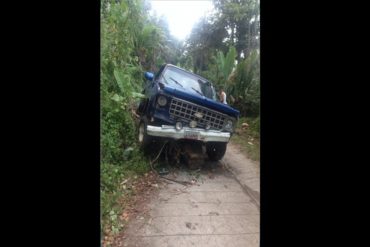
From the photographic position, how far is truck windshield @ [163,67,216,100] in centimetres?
468

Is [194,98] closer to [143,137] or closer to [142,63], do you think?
[143,137]

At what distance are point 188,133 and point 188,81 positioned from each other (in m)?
1.27

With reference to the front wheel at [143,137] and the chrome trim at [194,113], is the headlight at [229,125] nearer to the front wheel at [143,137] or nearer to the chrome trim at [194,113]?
the chrome trim at [194,113]

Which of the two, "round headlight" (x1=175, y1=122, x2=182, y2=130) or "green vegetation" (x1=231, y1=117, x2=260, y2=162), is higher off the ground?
"round headlight" (x1=175, y1=122, x2=182, y2=130)

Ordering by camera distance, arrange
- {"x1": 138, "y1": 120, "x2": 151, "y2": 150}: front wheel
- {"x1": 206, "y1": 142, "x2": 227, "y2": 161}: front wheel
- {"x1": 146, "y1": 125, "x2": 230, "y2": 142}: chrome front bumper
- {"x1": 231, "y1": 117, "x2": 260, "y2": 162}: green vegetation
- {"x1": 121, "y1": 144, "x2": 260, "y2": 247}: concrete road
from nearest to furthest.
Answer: {"x1": 121, "y1": 144, "x2": 260, "y2": 247}: concrete road < {"x1": 146, "y1": 125, "x2": 230, "y2": 142}: chrome front bumper < {"x1": 138, "y1": 120, "x2": 151, "y2": 150}: front wheel < {"x1": 206, "y1": 142, "x2": 227, "y2": 161}: front wheel < {"x1": 231, "y1": 117, "x2": 260, "y2": 162}: green vegetation

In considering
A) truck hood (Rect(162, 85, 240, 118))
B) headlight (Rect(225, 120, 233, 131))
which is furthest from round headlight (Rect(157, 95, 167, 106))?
headlight (Rect(225, 120, 233, 131))

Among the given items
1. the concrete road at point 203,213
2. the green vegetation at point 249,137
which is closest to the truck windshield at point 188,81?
the green vegetation at point 249,137

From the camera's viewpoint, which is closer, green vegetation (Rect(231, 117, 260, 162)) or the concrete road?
the concrete road

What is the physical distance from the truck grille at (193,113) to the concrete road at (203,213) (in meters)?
0.86

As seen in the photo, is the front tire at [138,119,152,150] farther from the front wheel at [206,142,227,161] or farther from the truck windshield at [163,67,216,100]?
the front wheel at [206,142,227,161]

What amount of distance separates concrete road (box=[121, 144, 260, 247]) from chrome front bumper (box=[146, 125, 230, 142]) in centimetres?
65

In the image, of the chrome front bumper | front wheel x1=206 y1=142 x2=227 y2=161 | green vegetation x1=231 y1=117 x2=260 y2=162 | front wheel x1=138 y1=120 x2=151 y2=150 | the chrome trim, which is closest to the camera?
the chrome front bumper
